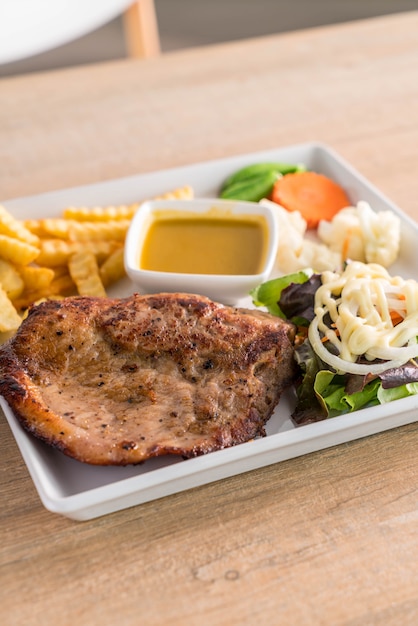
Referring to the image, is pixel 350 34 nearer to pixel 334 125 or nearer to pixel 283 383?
pixel 334 125

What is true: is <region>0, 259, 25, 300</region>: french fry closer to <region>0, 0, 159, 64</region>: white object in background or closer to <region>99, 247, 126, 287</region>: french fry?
<region>99, 247, 126, 287</region>: french fry

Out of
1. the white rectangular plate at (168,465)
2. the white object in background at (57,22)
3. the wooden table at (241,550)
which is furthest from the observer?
the white object in background at (57,22)

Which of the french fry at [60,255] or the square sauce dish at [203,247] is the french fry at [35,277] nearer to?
the french fry at [60,255]

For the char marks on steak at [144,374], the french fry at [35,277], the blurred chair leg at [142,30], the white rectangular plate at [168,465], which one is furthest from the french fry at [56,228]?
the blurred chair leg at [142,30]

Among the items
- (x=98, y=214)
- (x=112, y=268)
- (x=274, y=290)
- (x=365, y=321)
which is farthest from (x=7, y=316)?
(x=365, y=321)

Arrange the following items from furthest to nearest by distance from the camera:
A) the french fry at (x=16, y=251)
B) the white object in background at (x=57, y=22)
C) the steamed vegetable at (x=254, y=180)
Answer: the white object in background at (x=57, y=22)
the steamed vegetable at (x=254, y=180)
the french fry at (x=16, y=251)

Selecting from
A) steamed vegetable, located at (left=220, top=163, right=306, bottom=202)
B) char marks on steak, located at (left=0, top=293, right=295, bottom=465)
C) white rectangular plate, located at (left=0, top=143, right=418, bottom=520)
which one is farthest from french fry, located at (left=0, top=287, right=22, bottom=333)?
steamed vegetable, located at (left=220, top=163, right=306, bottom=202)
